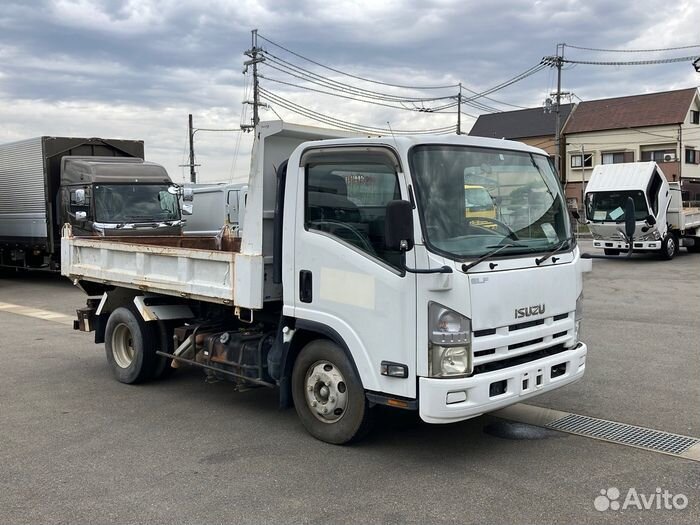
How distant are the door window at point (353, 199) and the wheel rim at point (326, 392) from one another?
Result: 1.01 m

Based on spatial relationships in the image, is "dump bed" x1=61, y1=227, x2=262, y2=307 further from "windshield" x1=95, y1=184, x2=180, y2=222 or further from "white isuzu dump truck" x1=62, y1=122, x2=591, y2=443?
"windshield" x1=95, y1=184, x2=180, y2=222

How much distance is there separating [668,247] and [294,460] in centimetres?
2031

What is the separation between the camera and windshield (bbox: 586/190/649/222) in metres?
21.1

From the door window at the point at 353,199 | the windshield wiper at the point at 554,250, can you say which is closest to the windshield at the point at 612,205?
the windshield wiper at the point at 554,250

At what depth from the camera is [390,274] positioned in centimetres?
457

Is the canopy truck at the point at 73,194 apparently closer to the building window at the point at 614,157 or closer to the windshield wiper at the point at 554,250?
the windshield wiper at the point at 554,250

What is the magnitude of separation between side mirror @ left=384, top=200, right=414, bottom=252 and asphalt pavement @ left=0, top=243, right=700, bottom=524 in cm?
162

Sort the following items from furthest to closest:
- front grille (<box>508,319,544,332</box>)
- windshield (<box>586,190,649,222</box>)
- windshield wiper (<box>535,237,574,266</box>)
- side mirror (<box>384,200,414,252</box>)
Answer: windshield (<box>586,190,649,222</box>) → windshield wiper (<box>535,237,574,266</box>) → front grille (<box>508,319,544,332</box>) → side mirror (<box>384,200,414,252</box>)

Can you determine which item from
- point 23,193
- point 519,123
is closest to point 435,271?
point 23,193

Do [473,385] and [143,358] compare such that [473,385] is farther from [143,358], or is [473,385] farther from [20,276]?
[20,276]

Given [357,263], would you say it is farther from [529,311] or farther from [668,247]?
[668,247]

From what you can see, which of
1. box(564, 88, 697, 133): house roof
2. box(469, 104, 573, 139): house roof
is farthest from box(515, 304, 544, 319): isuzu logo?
box(469, 104, 573, 139): house roof

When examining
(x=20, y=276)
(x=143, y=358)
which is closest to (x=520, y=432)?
(x=143, y=358)

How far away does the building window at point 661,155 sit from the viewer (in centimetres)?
4622
